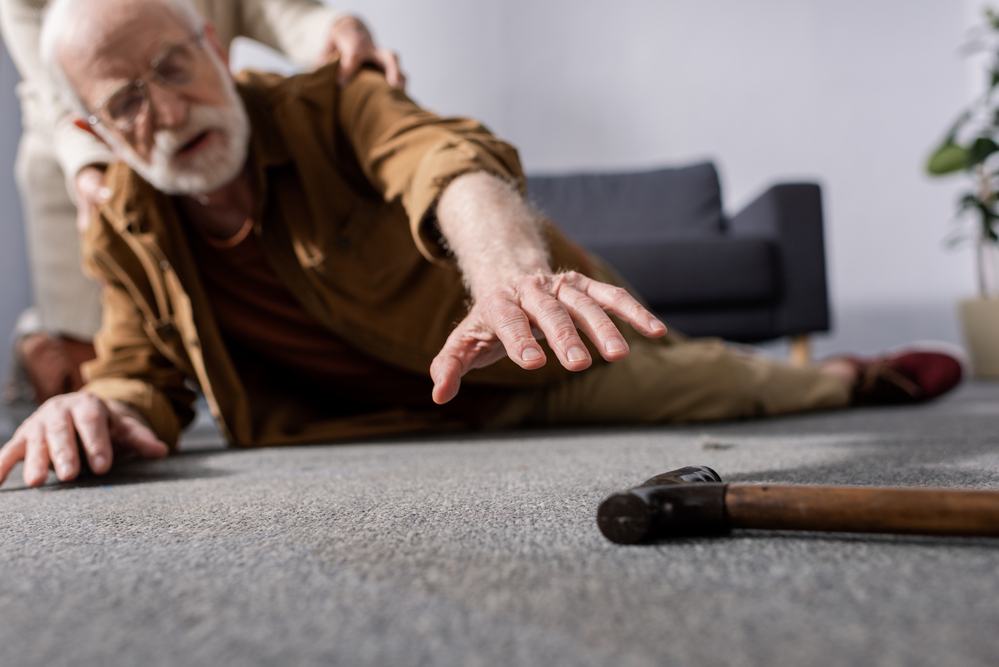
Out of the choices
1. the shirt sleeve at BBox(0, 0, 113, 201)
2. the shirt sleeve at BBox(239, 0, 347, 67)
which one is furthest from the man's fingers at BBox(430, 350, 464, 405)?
the shirt sleeve at BBox(0, 0, 113, 201)

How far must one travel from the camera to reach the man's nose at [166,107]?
1.00 m

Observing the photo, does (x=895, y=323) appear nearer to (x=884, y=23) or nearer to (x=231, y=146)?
(x=884, y=23)

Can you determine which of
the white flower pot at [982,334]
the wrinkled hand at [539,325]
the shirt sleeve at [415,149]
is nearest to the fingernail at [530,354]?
the wrinkled hand at [539,325]

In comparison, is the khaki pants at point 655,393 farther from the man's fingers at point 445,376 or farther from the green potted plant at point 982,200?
the green potted plant at point 982,200

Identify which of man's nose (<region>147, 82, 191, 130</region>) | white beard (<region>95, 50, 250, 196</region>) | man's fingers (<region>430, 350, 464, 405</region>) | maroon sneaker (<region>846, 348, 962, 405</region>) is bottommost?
maroon sneaker (<region>846, 348, 962, 405</region>)

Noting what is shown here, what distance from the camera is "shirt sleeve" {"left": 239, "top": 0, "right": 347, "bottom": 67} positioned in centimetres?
133

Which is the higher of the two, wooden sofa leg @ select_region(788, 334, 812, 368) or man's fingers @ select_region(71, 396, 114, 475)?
man's fingers @ select_region(71, 396, 114, 475)

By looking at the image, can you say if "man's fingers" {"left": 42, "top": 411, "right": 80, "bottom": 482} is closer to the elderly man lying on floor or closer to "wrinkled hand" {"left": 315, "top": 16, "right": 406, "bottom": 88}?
the elderly man lying on floor

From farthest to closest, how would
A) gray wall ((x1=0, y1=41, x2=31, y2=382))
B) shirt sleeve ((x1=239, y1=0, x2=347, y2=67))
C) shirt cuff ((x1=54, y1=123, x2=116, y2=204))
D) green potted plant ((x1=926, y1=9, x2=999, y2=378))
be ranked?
gray wall ((x1=0, y1=41, x2=31, y2=382))
green potted plant ((x1=926, y1=9, x2=999, y2=378))
shirt sleeve ((x1=239, y1=0, x2=347, y2=67))
shirt cuff ((x1=54, y1=123, x2=116, y2=204))

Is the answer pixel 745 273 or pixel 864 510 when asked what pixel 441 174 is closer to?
pixel 864 510

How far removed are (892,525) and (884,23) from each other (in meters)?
3.62

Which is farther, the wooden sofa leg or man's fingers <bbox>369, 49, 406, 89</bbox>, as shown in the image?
the wooden sofa leg

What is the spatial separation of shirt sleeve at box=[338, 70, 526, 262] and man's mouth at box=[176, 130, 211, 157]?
0.20 m

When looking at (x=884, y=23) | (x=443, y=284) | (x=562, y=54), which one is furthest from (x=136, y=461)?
(x=884, y=23)
